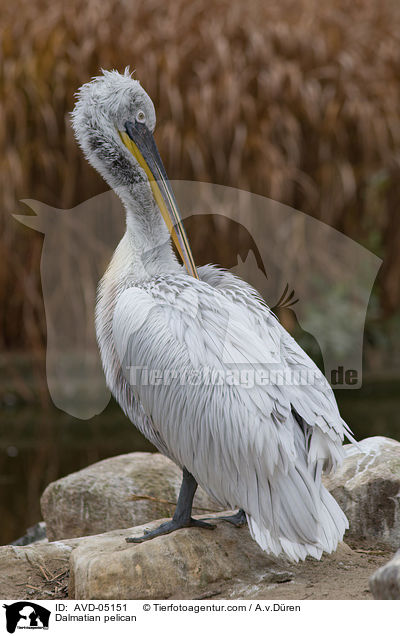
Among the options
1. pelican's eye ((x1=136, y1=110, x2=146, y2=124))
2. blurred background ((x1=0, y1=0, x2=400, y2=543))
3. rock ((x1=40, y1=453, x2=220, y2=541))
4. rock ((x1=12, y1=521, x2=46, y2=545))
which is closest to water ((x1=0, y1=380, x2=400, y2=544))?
blurred background ((x1=0, y1=0, x2=400, y2=543))

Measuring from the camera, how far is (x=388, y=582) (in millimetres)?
1970

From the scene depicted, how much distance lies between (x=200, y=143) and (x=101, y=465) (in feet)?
12.5

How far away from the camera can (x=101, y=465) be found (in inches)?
142

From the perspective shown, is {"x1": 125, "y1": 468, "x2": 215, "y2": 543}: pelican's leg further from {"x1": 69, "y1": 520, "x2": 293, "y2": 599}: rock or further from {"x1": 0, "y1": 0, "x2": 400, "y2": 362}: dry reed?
{"x1": 0, "y1": 0, "x2": 400, "y2": 362}: dry reed

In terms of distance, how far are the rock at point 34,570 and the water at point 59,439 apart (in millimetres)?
1335

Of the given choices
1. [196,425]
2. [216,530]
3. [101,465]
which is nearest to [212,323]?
[196,425]

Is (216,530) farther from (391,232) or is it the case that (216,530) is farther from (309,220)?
(391,232)

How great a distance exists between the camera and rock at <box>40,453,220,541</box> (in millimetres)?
3465

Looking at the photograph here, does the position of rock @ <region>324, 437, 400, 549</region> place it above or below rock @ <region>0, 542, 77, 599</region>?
above

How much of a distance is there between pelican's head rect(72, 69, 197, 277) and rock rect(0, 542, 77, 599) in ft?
3.83

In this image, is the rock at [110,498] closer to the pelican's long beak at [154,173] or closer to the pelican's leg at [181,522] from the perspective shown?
the pelican's leg at [181,522]

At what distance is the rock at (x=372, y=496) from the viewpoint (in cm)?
290
